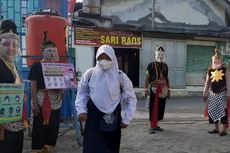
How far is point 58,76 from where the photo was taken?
7.23 meters

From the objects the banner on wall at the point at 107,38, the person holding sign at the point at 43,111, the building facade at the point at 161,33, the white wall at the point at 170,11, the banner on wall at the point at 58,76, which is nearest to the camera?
the person holding sign at the point at 43,111

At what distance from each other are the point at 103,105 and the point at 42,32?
361 centimetres

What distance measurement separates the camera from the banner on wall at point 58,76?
6.73 m

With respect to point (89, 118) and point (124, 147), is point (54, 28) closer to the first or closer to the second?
point (124, 147)

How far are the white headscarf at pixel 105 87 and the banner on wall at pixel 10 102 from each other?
2.94 feet

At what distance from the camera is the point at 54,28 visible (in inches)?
325

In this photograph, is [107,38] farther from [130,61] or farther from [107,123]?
[107,123]

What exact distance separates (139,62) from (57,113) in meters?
13.7

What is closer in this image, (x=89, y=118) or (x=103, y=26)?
(x=89, y=118)

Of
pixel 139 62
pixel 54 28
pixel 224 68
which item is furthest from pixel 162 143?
pixel 139 62

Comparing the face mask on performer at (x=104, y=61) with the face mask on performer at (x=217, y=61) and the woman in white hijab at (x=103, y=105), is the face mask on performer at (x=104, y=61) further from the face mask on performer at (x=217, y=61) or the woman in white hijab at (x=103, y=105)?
the face mask on performer at (x=217, y=61)

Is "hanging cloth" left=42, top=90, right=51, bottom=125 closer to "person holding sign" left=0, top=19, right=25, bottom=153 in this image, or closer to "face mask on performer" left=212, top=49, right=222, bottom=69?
"person holding sign" left=0, top=19, right=25, bottom=153

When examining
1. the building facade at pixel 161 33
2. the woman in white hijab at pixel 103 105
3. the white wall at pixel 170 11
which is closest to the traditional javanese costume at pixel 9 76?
the woman in white hijab at pixel 103 105

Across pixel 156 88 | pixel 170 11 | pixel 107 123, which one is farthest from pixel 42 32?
pixel 170 11
